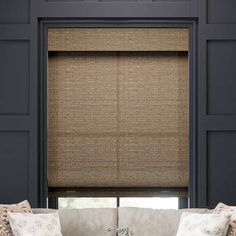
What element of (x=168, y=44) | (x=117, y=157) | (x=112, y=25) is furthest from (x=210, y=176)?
(x=112, y=25)

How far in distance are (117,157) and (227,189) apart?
95cm

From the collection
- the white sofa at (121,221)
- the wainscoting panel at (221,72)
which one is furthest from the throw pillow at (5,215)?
the wainscoting panel at (221,72)

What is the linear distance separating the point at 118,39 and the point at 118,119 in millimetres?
674

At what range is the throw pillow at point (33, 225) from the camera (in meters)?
4.23

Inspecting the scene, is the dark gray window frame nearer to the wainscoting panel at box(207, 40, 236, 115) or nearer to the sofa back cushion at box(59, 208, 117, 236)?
the wainscoting panel at box(207, 40, 236, 115)

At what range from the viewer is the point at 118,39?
5.36 meters

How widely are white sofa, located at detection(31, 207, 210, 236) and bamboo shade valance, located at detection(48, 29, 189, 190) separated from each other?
2.51 feet

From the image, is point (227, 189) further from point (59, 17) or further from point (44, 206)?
point (59, 17)

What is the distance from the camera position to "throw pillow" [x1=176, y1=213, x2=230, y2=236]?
164 inches

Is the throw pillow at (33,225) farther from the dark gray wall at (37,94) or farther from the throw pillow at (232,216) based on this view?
the throw pillow at (232,216)

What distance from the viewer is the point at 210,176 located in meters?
5.29

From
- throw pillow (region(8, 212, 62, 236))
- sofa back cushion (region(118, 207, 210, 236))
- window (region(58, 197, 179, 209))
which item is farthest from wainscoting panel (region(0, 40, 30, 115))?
sofa back cushion (region(118, 207, 210, 236))

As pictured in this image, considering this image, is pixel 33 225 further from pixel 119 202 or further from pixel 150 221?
pixel 119 202

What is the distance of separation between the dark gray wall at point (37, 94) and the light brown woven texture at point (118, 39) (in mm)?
144
